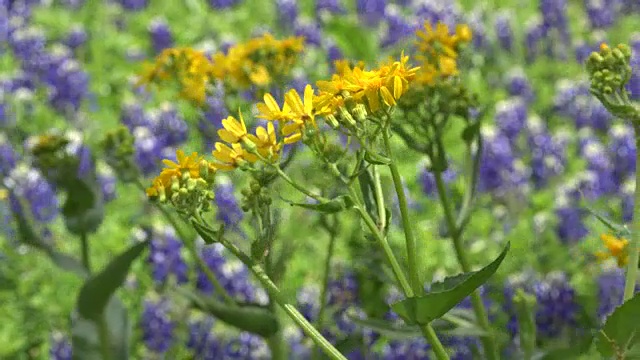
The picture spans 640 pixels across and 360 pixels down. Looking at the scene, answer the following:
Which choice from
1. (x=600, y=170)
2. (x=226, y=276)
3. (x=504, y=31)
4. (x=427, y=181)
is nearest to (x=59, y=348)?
(x=226, y=276)

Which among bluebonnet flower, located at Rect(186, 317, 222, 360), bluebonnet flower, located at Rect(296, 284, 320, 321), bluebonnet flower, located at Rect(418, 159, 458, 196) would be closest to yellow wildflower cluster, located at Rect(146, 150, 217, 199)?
bluebonnet flower, located at Rect(296, 284, 320, 321)

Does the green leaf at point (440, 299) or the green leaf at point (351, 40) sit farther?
the green leaf at point (351, 40)

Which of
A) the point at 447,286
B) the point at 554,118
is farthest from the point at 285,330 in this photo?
the point at 554,118

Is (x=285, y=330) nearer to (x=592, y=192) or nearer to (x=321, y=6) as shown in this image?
(x=592, y=192)

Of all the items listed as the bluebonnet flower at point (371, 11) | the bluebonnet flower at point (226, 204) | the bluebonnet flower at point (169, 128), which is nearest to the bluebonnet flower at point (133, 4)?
the bluebonnet flower at point (371, 11)

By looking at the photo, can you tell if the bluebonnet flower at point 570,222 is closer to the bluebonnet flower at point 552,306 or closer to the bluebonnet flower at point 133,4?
the bluebonnet flower at point 552,306
